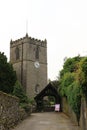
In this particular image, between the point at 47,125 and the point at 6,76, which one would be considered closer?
the point at 47,125

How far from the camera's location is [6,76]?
216 ft

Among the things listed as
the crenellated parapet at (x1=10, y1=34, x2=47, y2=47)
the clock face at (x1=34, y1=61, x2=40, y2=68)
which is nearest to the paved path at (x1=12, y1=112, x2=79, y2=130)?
the clock face at (x1=34, y1=61, x2=40, y2=68)

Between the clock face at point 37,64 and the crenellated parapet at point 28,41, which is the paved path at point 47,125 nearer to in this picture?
the clock face at point 37,64

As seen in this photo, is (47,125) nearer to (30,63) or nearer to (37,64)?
(30,63)

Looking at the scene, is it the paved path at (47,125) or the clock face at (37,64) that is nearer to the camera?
the paved path at (47,125)

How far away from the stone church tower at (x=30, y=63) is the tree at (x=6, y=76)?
1366 cm

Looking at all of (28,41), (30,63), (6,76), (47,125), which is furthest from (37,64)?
(47,125)

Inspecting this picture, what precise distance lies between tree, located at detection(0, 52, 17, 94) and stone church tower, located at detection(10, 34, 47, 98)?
13663mm

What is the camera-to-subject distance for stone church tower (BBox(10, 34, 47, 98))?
81.7 metres

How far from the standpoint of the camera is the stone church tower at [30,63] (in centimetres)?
8169

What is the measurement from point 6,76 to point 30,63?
18146mm

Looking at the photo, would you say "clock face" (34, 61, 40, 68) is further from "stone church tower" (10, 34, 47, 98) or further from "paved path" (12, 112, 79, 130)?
"paved path" (12, 112, 79, 130)

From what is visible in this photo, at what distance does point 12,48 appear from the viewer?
89250 mm

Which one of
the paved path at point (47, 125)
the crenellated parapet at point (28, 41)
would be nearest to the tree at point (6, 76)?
the crenellated parapet at point (28, 41)
